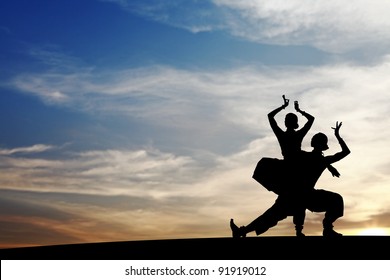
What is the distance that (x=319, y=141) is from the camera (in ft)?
40.0

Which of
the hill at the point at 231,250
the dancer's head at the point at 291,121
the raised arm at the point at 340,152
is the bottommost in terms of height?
the hill at the point at 231,250

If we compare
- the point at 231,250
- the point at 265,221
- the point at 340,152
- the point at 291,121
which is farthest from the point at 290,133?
the point at 231,250

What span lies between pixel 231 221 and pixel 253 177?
99 cm

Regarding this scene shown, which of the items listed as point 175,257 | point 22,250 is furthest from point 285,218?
point 22,250

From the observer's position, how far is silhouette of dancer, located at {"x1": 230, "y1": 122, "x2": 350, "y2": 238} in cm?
1189

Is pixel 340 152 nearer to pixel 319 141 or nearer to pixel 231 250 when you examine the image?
pixel 319 141

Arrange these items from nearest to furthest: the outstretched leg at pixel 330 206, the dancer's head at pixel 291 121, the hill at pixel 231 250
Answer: the hill at pixel 231 250 → the outstretched leg at pixel 330 206 → the dancer's head at pixel 291 121

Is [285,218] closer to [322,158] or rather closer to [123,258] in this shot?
[322,158]

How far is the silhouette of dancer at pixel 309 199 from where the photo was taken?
468 inches

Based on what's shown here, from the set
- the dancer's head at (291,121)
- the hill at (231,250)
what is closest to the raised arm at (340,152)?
the dancer's head at (291,121)

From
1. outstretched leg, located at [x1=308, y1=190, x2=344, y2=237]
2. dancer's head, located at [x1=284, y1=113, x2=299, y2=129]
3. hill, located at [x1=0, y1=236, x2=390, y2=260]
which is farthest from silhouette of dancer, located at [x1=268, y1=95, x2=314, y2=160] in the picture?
hill, located at [x1=0, y1=236, x2=390, y2=260]

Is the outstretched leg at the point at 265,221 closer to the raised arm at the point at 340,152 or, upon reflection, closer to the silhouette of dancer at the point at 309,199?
the silhouette of dancer at the point at 309,199

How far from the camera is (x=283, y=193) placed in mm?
12219

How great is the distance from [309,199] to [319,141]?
1.18 m
